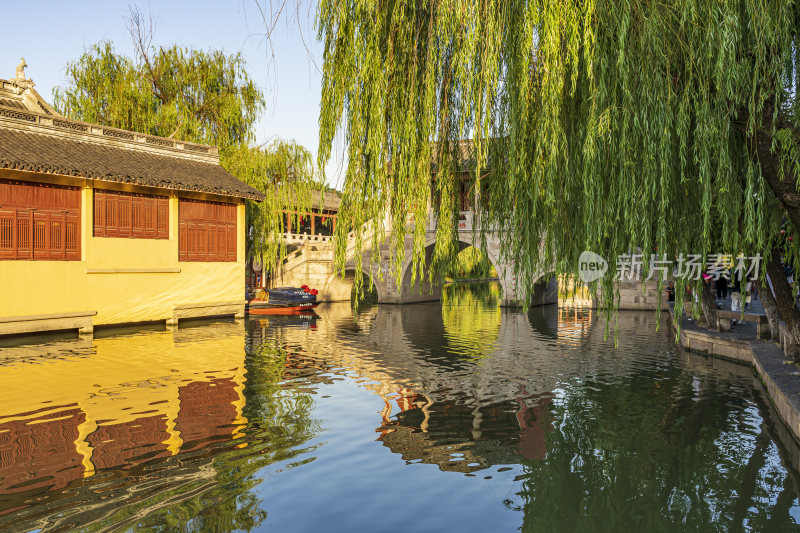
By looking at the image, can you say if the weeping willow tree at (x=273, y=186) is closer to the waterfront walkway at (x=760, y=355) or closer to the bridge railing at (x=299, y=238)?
the bridge railing at (x=299, y=238)

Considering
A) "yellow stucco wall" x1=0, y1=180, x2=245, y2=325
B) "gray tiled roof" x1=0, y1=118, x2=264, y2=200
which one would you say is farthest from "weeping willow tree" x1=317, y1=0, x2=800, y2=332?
"yellow stucco wall" x1=0, y1=180, x2=245, y2=325

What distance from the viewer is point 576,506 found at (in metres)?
5.59

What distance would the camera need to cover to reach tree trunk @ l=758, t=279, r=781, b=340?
1156 centimetres

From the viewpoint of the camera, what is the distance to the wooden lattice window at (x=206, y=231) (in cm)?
2041

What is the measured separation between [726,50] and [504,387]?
646 cm

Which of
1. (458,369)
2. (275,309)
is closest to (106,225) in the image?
(275,309)

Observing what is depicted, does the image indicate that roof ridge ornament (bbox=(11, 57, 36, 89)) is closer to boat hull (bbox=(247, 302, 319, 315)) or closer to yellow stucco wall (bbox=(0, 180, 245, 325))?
yellow stucco wall (bbox=(0, 180, 245, 325))

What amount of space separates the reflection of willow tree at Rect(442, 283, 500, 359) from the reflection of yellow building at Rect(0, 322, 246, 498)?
545 cm

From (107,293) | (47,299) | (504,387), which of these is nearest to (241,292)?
(107,293)

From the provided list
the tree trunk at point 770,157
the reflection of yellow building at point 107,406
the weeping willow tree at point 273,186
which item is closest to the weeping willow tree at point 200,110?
the weeping willow tree at point 273,186

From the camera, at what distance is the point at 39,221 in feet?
54.9

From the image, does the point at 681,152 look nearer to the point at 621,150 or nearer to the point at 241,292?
the point at 621,150

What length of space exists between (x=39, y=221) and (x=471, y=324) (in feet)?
42.4

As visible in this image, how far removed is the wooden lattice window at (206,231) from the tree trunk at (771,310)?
1552cm
